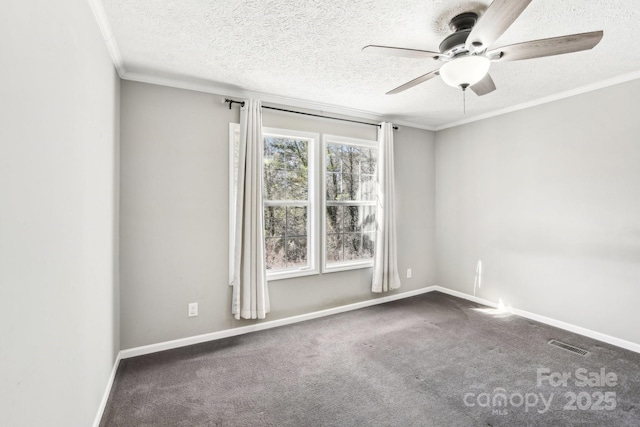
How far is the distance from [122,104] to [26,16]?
1.85 metres

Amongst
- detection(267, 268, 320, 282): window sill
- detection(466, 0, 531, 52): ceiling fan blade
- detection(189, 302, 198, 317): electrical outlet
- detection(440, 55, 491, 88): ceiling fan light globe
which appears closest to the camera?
detection(466, 0, 531, 52): ceiling fan blade

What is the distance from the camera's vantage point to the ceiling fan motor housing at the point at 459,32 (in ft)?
6.07

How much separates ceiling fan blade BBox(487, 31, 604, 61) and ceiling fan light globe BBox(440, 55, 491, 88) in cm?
11

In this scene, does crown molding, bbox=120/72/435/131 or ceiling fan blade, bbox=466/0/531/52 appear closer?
ceiling fan blade, bbox=466/0/531/52

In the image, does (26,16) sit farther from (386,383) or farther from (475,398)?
(475,398)

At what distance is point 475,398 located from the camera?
6.95ft

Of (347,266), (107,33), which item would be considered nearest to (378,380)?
(347,266)

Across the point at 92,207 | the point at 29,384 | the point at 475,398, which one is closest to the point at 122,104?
the point at 92,207

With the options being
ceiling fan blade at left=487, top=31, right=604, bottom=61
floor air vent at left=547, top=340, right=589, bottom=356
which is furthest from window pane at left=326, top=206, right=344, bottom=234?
floor air vent at left=547, top=340, right=589, bottom=356

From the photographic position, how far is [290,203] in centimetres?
350

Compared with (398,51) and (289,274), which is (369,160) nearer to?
(289,274)

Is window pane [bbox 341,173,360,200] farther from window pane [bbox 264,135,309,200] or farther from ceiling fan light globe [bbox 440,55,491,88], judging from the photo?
ceiling fan light globe [bbox 440,55,491,88]

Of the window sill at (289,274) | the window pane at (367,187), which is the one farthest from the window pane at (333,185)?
the window sill at (289,274)

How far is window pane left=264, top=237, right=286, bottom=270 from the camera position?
3.40 meters
